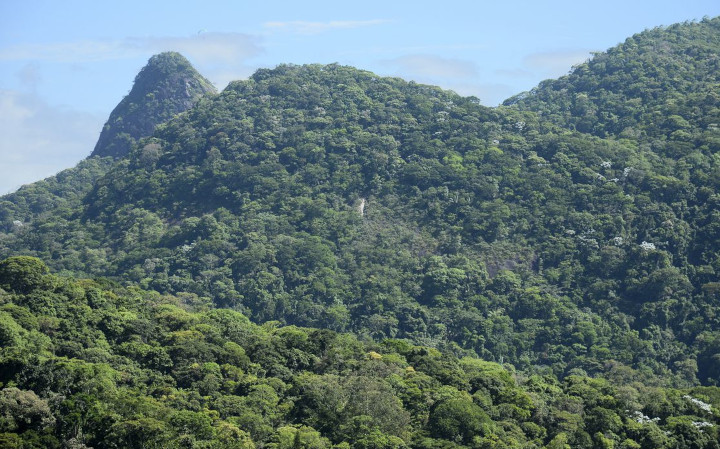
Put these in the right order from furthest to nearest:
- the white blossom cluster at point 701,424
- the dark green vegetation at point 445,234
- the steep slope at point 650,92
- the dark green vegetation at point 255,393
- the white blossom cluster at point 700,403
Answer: the steep slope at point 650,92, the dark green vegetation at point 445,234, the white blossom cluster at point 700,403, the white blossom cluster at point 701,424, the dark green vegetation at point 255,393

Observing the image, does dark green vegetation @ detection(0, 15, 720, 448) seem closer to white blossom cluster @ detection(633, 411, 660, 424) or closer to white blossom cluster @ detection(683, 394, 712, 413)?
white blossom cluster @ detection(633, 411, 660, 424)

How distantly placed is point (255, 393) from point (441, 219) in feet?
211

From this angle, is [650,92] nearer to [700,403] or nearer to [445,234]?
[445,234]

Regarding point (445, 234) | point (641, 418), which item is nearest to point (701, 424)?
point (641, 418)

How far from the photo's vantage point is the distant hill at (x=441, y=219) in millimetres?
109062

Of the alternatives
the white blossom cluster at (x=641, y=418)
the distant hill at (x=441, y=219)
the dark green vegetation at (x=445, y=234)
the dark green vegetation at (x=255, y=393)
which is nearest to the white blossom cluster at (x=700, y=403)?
the dark green vegetation at (x=255, y=393)

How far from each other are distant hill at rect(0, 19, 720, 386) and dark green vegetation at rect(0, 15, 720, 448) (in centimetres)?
29

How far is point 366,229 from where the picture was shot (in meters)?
128

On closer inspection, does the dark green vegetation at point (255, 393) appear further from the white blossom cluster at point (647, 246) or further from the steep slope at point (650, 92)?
the steep slope at point (650, 92)

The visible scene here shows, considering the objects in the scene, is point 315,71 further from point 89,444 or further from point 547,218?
point 89,444

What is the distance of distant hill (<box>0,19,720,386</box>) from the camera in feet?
358

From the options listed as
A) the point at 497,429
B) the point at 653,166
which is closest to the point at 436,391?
the point at 497,429

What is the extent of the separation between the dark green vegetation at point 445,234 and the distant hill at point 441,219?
29 centimetres

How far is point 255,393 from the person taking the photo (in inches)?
2680
